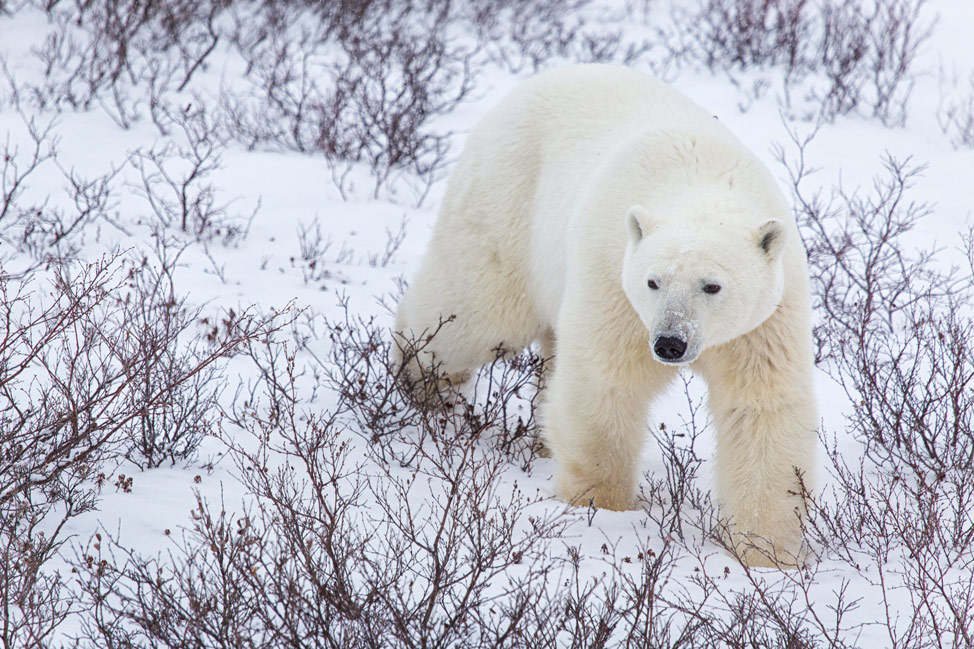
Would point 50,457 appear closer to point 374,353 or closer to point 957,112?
point 374,353

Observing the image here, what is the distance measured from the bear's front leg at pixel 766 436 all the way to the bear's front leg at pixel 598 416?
0.87 ft

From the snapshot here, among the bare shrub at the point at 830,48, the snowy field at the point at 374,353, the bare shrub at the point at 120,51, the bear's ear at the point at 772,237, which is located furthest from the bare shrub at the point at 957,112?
the bare shrub at the point at 120,51

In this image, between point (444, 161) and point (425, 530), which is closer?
point (425, 530)

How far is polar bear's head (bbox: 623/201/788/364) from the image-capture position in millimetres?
2748

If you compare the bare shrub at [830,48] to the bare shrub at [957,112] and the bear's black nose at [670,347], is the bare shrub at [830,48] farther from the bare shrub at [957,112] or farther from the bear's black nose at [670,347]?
the bear's black nose at [670,347]

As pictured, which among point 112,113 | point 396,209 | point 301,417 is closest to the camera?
point 301,417

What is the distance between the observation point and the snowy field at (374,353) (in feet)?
7.73

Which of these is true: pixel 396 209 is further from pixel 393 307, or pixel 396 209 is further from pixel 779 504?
pixel 779 504

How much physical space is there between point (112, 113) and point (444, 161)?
7.80ft

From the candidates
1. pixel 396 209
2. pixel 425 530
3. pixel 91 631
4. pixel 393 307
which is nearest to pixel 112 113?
pixel 396 209

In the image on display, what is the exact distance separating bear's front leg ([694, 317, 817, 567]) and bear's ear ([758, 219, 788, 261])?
294 mm

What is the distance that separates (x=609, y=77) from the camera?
4059 mm

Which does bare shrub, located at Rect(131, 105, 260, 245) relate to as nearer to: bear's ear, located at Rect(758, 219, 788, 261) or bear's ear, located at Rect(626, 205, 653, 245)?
bear's ear, located at Rect(626, 205, 653, 245)

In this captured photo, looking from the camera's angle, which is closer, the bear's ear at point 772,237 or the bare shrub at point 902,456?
the bare shrub at point 902,456
